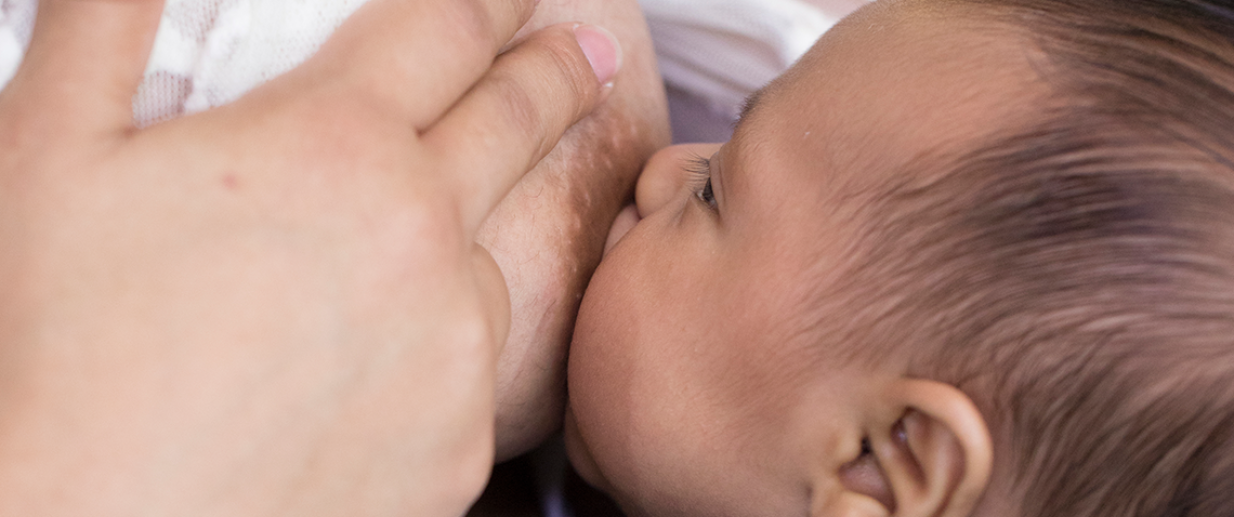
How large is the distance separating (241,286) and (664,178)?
0.60 m

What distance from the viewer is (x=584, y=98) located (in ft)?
2.96

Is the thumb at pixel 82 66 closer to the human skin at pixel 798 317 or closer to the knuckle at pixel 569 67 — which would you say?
the knuckle at pixel 569 67

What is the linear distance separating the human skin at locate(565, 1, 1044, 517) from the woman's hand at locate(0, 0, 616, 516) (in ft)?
0.81

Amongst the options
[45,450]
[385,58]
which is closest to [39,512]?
[45,450]

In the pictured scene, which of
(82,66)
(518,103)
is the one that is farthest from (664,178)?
(82,66)

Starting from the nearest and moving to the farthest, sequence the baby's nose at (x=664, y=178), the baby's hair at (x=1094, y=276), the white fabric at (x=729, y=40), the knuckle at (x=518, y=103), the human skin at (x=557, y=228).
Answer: the baby's hair at (x=1094, y=276) < the knuckle at (x=518, y=103) < the human skin at (x=557, y=228) < the baby's nose at (x=664, y=178) < the white fabric at (x=729, y=40)

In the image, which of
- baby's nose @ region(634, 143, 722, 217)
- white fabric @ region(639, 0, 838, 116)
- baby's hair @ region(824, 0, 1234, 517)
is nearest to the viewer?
baby's hair @ region(824, 0, 1234, 517)

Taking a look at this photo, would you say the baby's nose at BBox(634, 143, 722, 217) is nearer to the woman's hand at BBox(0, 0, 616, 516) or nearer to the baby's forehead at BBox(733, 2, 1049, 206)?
the baby's forehead at BBox(733, 2, 1049, 206)

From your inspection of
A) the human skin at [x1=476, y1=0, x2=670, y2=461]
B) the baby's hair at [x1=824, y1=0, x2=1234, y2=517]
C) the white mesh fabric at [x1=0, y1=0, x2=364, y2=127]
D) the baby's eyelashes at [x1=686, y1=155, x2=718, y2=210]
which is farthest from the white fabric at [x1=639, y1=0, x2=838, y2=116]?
the white mesh fabric at [x1=0, y1=0, x2=364, y2=127]

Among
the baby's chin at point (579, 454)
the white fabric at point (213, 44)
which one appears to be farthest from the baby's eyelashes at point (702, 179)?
the white fabric at point (213, 44)

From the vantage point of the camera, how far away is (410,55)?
27.1 inches

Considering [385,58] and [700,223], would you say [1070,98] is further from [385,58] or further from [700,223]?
[385,58]

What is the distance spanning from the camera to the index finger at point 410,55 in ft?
2.16

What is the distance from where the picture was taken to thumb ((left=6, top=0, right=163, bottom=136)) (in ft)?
1.90
